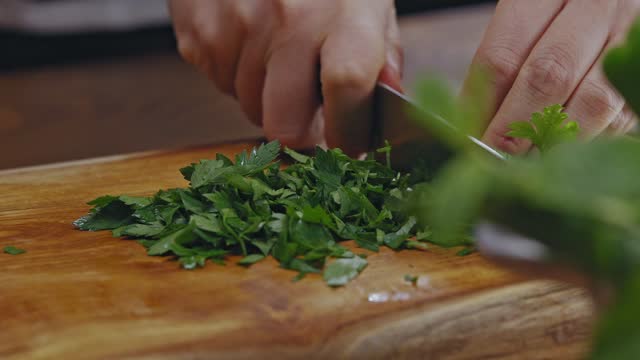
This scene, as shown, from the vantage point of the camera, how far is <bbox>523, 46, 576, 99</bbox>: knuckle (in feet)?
4.20

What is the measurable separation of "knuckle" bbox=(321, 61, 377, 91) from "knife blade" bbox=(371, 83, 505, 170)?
3 cm

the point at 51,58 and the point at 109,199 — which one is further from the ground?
the point at 109,199

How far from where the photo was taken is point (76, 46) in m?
2.54

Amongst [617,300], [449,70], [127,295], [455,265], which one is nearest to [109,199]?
[127,295]

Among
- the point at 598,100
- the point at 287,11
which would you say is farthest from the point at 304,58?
the point at 598,100

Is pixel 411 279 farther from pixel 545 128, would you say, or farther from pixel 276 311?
pixel 545 128

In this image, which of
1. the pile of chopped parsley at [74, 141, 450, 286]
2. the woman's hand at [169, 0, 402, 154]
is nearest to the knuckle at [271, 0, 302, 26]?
the woman's hand at [169, 0, 402, 154]

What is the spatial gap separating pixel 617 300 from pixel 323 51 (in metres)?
1.14

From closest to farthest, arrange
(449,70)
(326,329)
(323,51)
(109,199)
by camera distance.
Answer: (326,329) < (109,199) < (323,51) < (449,70)

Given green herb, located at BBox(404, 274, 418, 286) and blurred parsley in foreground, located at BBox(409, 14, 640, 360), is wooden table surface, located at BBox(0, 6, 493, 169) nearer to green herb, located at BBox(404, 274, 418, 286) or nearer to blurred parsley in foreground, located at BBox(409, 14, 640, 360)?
green herb, located at BBox(404, 274, 418, 286)

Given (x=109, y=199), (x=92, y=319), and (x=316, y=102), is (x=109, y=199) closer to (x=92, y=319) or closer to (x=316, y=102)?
(x=92, y=319)

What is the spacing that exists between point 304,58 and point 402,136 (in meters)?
0.28

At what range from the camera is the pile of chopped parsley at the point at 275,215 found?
98 centimetres

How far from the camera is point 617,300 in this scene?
383 mm
